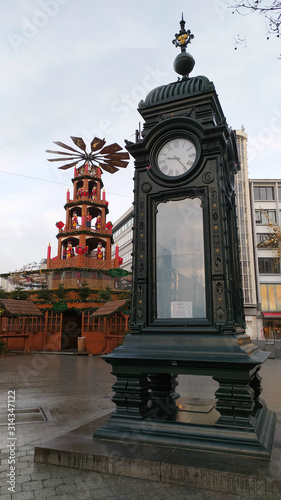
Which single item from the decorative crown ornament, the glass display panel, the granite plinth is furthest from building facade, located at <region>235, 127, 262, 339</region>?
the granite plinth

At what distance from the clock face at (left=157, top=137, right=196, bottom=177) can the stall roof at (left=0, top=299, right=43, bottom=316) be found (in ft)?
58.3

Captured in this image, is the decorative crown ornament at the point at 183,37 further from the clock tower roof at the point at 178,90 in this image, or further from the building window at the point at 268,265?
the building window at the point at 268,265

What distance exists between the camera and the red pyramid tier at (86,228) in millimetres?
31062

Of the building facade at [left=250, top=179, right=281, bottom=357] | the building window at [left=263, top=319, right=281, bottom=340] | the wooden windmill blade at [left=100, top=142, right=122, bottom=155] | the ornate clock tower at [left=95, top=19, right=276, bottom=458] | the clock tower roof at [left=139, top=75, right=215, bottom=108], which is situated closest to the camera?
the ornate clock tower at [left=95, top=19, right=276, bottom=458]

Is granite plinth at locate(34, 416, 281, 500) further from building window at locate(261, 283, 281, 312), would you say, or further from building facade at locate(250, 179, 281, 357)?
building window at locate(261, 283, 281, 312)

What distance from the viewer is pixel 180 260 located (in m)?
4.59

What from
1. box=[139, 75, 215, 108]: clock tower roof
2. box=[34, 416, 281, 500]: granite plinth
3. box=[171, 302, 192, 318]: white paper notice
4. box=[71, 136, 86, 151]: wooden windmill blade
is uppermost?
box=[71, 136, 86, 151]: wooden windmill blade

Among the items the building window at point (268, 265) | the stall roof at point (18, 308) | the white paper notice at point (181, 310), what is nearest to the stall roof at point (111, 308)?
the stall roof at point (18, 308)

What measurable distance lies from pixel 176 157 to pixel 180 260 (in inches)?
57.0

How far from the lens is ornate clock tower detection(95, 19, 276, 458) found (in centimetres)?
363

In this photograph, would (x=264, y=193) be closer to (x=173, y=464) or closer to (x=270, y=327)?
(x=270, y=327)

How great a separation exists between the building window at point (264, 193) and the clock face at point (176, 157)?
4401 cm

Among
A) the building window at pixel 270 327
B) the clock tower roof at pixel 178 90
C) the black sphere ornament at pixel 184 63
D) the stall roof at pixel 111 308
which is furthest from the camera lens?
the building window at pixel 270 327

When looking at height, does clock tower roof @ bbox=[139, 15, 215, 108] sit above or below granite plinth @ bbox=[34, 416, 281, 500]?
above
